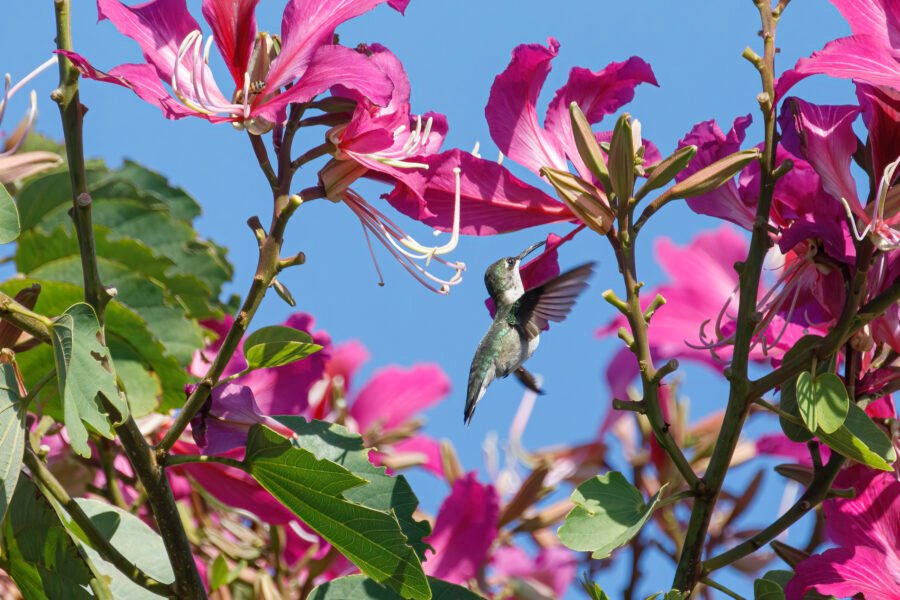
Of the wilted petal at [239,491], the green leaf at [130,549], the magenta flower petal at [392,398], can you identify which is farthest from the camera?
the magenta flower petal at [392,398]

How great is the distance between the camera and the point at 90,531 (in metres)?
1.32

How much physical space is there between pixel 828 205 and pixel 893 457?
307 mm

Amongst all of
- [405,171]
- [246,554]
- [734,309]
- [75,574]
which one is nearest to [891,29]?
[405,171]

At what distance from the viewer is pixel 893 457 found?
4.28 feet

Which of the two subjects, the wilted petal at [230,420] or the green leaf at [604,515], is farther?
the wilted petal at [230,420]

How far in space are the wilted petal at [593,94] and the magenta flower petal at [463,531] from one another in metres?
0.70

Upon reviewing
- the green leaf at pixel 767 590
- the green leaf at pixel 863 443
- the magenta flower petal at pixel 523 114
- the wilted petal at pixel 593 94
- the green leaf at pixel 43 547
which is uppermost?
the wilted petal at pixel 593 94

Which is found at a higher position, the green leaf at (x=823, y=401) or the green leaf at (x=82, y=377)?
the green leaf at (x=823, y=401)

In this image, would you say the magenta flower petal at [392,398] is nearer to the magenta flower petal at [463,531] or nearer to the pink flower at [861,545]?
the magenta flower petal at [463,531]

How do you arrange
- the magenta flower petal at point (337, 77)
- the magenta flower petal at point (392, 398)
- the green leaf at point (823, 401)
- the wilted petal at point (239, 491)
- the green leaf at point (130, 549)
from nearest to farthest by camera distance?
the green leaf at point (823, 401)
the magenta flower petal at point (337, 77)
the green leaf at point (130, 549)
the wilted petal at point (239, 491)
the magenta flower petal at point (392, 398)

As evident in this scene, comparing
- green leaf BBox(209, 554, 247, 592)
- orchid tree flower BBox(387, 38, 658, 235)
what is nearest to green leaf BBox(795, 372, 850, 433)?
orchid tree flower BBox(387, 38, 658, 235)

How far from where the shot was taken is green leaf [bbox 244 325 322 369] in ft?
4.58

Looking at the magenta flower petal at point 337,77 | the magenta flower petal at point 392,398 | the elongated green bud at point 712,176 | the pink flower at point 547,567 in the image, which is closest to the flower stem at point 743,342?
the elongated green bud at point 712,176

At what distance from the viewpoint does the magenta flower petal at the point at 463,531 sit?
1989 mm
